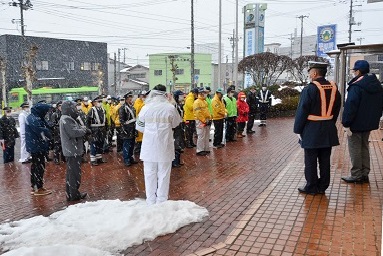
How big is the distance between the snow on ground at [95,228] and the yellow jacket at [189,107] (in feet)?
19.3

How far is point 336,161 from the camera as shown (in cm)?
805

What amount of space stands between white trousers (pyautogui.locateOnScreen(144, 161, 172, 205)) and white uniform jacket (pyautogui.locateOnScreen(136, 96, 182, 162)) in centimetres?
13

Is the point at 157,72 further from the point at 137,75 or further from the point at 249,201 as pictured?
the point at 249,201

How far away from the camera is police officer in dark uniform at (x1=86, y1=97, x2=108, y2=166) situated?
10.1 m

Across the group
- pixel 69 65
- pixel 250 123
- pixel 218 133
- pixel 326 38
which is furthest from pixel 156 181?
pixel 69 65

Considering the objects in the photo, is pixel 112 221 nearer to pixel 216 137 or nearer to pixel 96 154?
pixel 96 154

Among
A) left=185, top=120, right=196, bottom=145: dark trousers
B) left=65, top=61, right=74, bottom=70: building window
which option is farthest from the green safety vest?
left=65, top=61, right=74, bottom=70: building window

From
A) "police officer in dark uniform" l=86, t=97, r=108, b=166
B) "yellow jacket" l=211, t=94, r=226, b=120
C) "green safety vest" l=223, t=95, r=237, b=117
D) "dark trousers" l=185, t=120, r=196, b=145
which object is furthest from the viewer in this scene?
"green safety vest" l=223, t=95, r=237, b=117

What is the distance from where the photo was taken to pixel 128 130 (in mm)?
9680

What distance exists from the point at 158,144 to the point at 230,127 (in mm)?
7394

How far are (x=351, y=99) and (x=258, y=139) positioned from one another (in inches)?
284

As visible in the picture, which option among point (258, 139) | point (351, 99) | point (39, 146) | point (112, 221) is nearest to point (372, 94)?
point (351, 99)

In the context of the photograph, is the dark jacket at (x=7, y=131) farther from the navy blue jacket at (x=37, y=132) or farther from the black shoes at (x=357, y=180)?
the black shoes at (x=357, y=180)

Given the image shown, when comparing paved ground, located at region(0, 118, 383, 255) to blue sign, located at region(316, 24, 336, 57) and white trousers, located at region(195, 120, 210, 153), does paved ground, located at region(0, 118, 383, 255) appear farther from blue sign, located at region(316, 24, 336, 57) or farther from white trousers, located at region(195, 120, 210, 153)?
blue sign, located at region(316, 24, 336, 57)
